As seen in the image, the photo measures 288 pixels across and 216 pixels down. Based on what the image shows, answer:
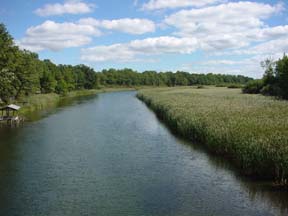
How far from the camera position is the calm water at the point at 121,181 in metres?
13.7

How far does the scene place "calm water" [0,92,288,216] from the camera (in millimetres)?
13719

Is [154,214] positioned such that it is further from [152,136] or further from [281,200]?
[152,136]

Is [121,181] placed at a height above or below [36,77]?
below

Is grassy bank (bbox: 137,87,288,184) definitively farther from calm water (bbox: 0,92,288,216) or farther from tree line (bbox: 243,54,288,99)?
tree line (bbox: 243,54,288,99)

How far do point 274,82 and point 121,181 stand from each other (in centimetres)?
5780

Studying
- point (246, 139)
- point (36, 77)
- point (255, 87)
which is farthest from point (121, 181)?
point (255, 87)

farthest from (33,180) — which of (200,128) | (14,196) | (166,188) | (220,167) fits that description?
(200,128)

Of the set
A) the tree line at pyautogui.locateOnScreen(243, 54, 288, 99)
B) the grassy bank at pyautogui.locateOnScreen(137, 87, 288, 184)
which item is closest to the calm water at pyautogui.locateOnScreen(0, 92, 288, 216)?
the grassy bank at pyautogui.locateOnScreen(137, 87, 288, 184)

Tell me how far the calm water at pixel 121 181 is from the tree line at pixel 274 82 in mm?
32346

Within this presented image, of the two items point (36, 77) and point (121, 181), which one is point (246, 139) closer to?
point (121, 181)

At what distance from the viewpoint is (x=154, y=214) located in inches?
511

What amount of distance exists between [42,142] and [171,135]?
1032 cm

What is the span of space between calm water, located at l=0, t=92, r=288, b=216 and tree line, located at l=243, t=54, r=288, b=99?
1273 inches

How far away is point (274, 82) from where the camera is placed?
68500 millimetres
